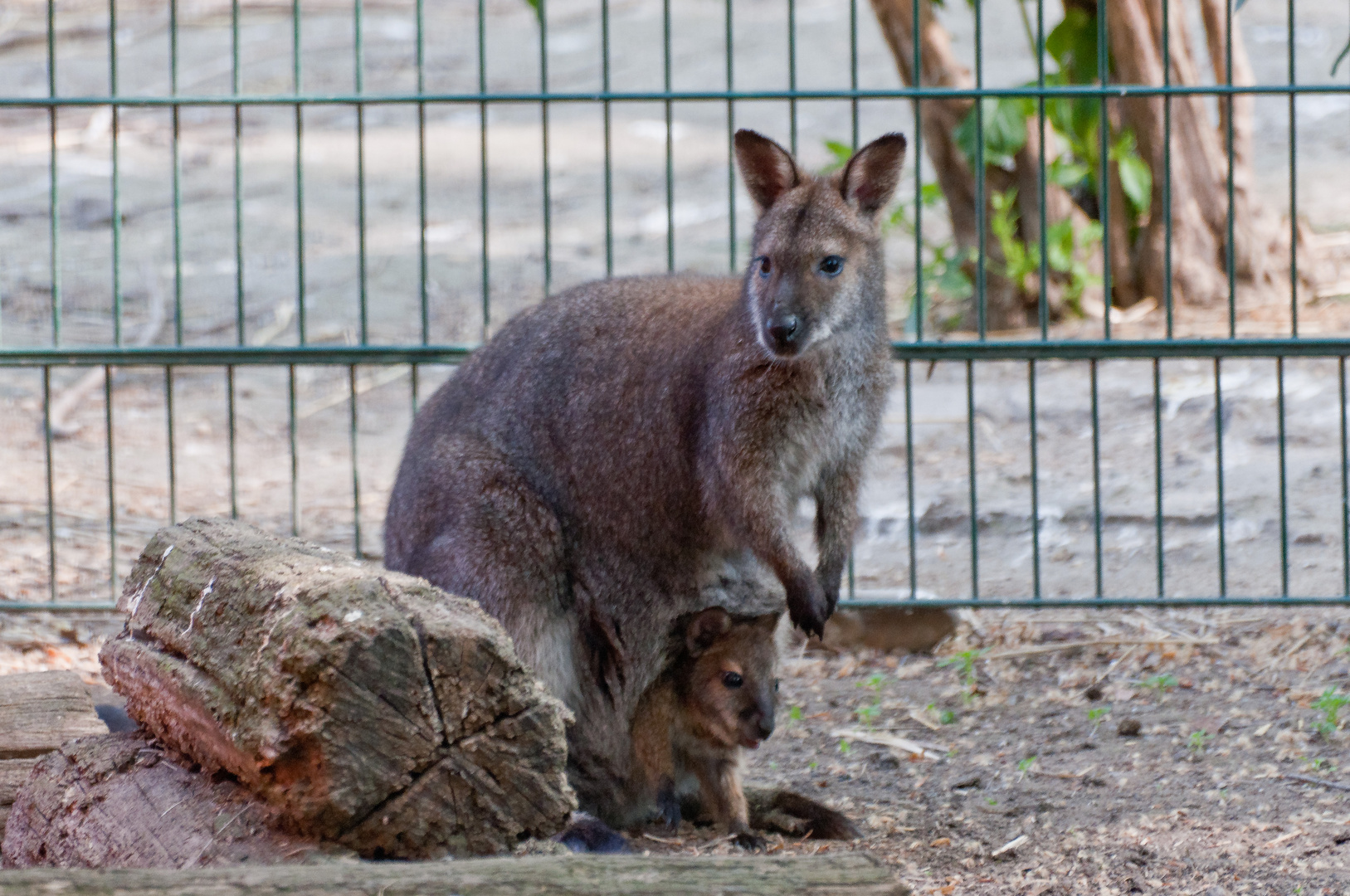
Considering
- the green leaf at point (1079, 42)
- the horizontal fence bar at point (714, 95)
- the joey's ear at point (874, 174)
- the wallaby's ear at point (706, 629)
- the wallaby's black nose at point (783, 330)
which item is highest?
the green leaf at point (1079, 42)

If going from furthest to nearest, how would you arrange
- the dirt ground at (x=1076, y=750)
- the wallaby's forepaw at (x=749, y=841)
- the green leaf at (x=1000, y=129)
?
1. the green leaf at (x=1000, y=129)
2. the wallaby's forepaw at (x=749, y=841)
3. the dirt ground at (x=1076, y=750)

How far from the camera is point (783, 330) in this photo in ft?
12.4

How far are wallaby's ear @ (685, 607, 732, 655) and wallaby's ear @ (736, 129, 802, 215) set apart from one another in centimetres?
112

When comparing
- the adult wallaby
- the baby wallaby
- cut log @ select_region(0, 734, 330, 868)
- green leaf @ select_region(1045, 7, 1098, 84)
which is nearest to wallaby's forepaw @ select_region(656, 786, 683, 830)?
the baby wallaby

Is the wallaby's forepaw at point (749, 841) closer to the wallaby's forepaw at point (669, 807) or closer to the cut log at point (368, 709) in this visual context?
the wallaby's forepaw at point (669, 807)

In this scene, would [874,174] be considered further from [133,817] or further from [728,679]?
[133,817]

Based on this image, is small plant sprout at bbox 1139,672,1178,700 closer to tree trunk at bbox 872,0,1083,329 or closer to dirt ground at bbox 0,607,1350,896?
dirt ground at bbox 0,607,1350,896

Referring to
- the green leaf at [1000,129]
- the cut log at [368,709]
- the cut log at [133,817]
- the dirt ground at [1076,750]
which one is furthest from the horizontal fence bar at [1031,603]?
the cut log at [368,709]

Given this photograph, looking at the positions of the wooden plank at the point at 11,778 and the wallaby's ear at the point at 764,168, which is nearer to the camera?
the wooden plank at the point at 11,778

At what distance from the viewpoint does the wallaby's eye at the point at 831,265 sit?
3.97 metres

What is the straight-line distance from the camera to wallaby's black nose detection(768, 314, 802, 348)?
3.79 m

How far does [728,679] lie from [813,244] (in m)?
1.18

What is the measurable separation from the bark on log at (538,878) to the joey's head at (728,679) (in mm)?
1812

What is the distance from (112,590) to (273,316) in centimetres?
407
